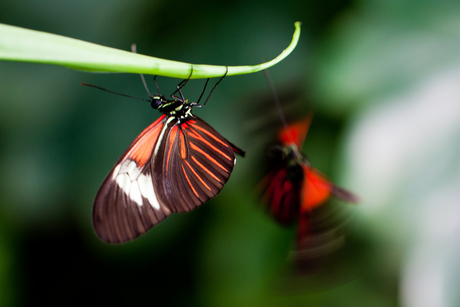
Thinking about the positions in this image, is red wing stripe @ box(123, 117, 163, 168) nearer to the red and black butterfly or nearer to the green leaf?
the red and black butterfly

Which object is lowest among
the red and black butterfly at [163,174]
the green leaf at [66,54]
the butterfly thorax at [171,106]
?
the green leaf at [66,54]

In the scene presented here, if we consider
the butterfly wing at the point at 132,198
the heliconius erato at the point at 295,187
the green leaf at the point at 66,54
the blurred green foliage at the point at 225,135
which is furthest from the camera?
the blurred green foliage at the point at 225,135

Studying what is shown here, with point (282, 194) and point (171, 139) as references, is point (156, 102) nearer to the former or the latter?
point (171, 139)

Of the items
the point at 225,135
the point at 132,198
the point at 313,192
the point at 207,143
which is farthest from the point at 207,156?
the point at 225,135

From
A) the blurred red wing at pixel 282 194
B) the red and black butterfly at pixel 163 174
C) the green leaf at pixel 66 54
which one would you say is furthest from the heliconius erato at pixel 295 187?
the green leaf at pixel 66 54

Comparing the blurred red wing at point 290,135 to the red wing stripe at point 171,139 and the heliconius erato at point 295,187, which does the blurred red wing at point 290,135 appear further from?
the red wing stripe at point 171,139

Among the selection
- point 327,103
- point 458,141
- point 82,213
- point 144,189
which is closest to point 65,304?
point 82,213

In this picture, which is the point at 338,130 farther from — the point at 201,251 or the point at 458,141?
the point at 201,251
